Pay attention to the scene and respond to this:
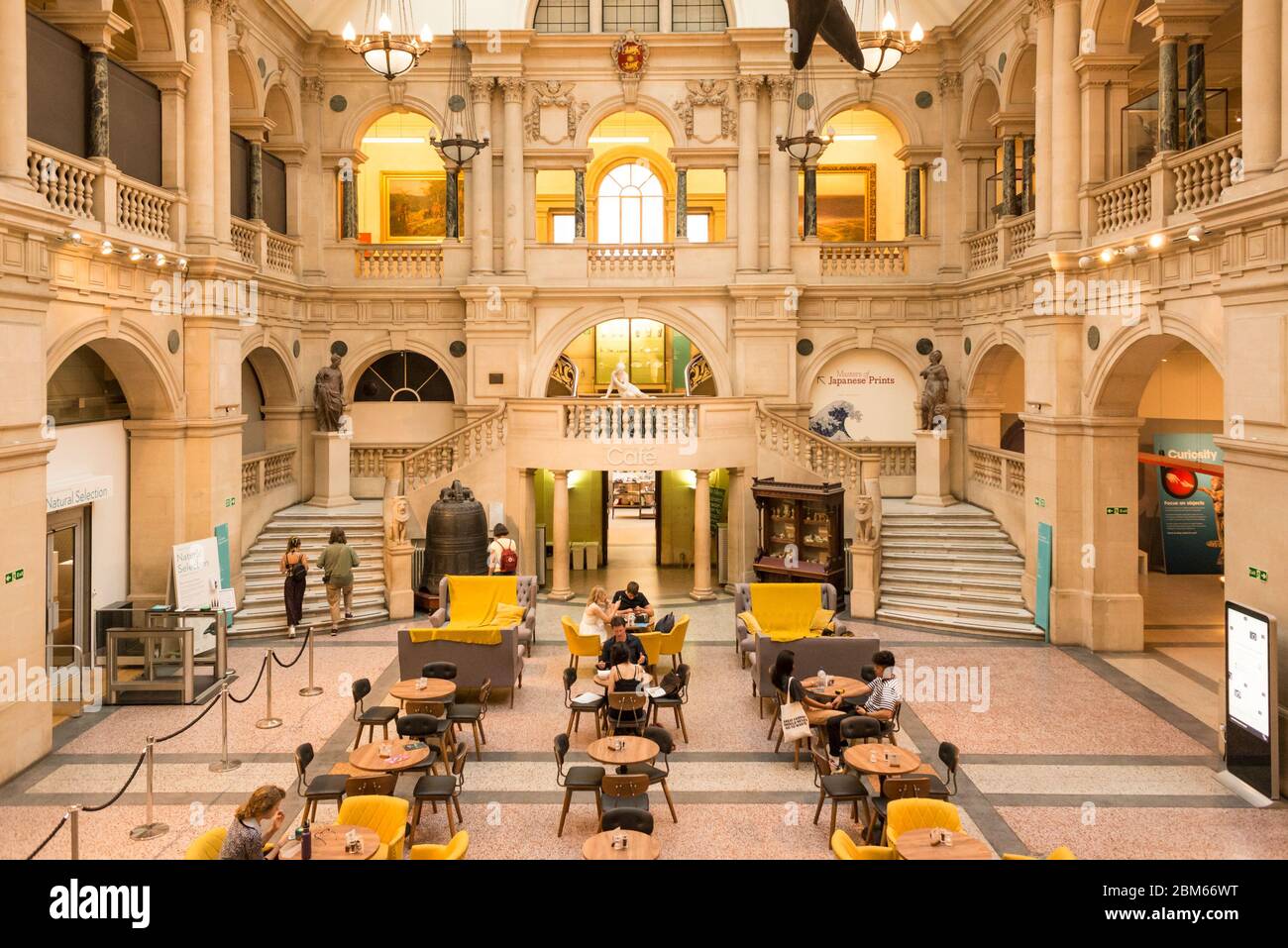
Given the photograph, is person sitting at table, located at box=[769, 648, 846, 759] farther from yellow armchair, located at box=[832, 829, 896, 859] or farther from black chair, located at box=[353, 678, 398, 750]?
black chair, located at box=[353, 678, 398, 750]

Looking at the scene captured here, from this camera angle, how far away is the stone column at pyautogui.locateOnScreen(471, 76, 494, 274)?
19.6 m

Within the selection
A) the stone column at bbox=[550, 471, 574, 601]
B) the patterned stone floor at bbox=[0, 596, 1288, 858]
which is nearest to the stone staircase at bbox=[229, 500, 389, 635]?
the patterned stone floor at bbox=[0, 596, 1288, 858]

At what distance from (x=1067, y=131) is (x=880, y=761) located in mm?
Result: 10859

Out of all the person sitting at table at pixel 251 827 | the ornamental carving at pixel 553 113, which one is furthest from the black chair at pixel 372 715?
the ornamental carving at pixel 553 113

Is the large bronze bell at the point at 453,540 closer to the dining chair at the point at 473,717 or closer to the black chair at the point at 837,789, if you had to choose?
the dining chair at the point at 473,717

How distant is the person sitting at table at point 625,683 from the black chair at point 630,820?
260 centimetres

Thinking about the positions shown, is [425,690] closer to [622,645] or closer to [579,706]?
[579,706]

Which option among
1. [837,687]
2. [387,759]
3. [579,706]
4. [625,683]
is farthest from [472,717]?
[837,687]

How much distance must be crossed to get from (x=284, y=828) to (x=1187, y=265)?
1204 centimetres

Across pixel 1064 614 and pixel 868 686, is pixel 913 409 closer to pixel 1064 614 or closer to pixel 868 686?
pixel 1064 614

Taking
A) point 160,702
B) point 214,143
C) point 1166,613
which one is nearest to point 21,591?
point 160,702

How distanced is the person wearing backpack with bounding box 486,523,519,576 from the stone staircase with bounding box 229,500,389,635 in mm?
2146

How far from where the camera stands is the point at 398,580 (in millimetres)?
15781

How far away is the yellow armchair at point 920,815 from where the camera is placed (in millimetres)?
6473
